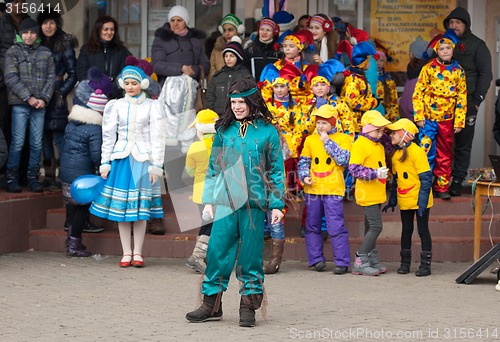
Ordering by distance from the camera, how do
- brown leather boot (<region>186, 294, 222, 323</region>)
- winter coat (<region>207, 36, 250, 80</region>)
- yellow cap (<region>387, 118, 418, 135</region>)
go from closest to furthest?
brown leather boot (<region>186, 294, 222, 323</region>), yellow cap (<region>387, 118, 418, 135</region>), winter coat (<region>207, 36, 250, 80</region>)

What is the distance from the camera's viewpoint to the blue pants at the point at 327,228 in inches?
444

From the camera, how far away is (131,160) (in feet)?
38.0

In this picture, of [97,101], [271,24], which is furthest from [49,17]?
[271,24]

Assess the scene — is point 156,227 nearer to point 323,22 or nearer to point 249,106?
point 323,22

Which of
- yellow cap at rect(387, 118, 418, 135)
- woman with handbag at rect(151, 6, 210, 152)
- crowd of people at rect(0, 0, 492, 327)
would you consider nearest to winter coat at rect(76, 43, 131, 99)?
crowd of people at rect(0, 0, 492, 327)

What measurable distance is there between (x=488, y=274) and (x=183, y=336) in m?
4.19

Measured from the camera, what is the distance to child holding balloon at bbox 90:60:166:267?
37.8ft

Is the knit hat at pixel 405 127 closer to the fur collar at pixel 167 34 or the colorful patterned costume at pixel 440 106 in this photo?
the colorful patterned costume at pixel 440 106

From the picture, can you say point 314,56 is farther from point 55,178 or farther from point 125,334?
point 125,334

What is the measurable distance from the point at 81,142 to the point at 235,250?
376cm

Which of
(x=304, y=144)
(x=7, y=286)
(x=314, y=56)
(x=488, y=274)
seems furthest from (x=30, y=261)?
(x=488, y=274)

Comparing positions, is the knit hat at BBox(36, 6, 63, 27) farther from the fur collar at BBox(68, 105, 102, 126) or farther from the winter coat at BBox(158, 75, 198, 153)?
the fur collar at BBox(68, 105, 102, 126)

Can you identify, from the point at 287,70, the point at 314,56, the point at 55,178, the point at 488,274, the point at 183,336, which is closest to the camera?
the point at 183,336

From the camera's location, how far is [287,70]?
11984 millimetres
